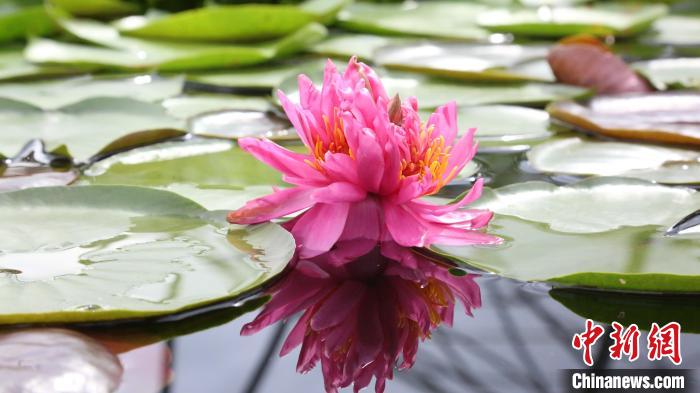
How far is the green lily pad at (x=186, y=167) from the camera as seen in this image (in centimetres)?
139

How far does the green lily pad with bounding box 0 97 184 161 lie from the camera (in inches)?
61.7

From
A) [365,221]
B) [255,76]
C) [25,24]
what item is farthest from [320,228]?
[25,24]

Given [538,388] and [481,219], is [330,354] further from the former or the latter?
[481,219]

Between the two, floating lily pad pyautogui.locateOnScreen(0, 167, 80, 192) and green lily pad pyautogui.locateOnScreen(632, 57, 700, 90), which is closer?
floating lily pad pyautogui.locateOnScreen(0, 167, 80, 192)

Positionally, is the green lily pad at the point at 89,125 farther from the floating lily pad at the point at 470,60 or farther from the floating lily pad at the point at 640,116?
the floating lily pad at the point at 640,116

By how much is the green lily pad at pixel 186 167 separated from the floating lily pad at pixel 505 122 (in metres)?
0.44

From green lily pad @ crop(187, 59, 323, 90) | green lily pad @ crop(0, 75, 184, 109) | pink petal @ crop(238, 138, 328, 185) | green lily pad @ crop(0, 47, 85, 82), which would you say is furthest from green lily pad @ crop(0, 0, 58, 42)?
pink petal @ crop(238, 138, 328, 185)

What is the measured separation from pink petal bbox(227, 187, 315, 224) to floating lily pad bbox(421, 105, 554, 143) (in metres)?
0.58

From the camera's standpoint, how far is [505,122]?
1.72 m

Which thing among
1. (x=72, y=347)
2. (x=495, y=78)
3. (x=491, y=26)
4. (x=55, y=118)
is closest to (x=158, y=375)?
A: (x=72, y=347)

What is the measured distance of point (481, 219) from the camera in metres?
1.11

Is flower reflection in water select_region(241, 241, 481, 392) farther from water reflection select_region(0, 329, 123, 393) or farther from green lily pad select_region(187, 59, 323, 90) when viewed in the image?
green lily pad select_region(187, 59, 323, 90)

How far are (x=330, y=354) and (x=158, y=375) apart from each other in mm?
174

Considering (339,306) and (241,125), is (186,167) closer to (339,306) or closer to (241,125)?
(241,125)
